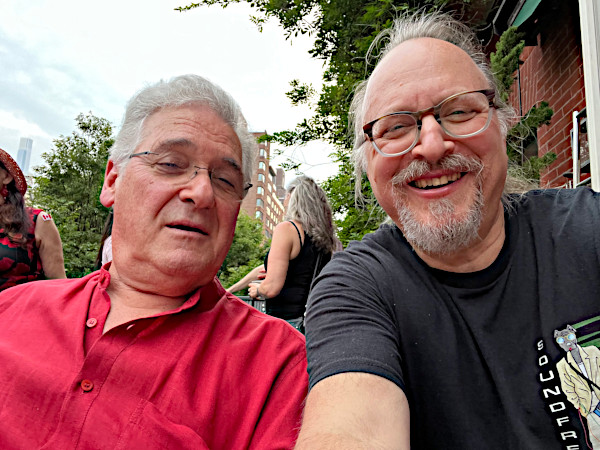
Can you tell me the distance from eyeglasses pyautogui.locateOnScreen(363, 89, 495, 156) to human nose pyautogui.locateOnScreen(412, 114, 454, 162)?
0.02m

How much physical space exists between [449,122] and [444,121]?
2 centimetres

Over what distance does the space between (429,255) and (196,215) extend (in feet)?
2.88

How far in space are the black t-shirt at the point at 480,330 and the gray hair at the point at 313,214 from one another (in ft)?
6.55

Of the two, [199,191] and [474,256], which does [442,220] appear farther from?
[199,191]

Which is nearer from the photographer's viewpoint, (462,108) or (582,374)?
(582,374)

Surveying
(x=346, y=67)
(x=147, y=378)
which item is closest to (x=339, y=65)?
(x=346, y=67)

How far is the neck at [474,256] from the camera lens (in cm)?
149

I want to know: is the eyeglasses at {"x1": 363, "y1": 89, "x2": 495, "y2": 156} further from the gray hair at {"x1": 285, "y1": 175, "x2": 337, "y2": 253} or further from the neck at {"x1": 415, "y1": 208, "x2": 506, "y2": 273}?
the gray hair at {"x1": 285, "y1": 175, "x2": 337, "y2": 253}

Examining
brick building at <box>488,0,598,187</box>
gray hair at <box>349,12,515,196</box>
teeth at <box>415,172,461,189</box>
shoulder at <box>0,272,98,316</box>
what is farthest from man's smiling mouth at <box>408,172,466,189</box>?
brick building at <box>488,0,598,187</box>

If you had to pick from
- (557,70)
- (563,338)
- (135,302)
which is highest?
(557,70)

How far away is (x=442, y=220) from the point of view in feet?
5.04

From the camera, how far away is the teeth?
157cm

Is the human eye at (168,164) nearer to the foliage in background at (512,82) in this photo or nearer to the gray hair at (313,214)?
the gray hair at (313,214)

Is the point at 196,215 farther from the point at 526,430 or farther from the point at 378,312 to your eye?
the point at 526,430
